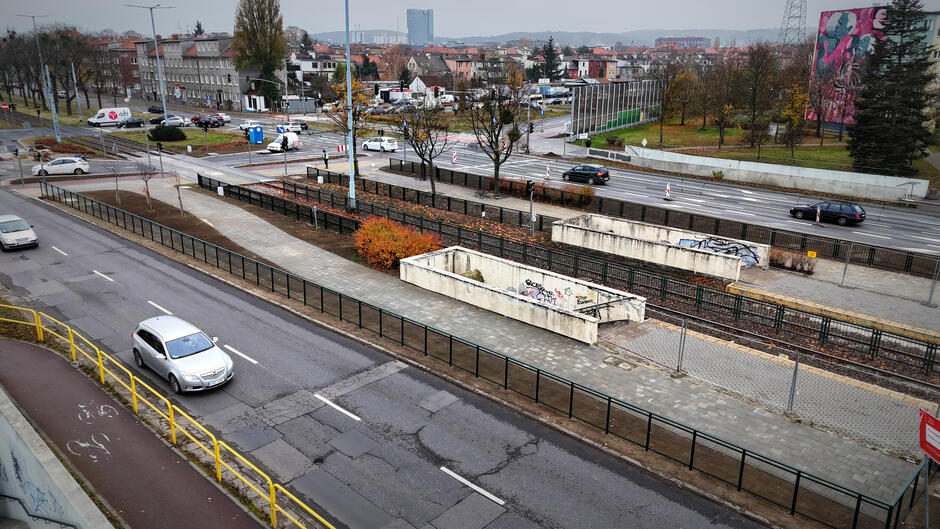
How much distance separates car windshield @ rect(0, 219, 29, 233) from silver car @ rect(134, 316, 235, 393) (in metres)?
17.9

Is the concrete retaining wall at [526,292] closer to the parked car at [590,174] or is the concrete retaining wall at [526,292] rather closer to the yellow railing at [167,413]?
the yellow railing at [167,413]

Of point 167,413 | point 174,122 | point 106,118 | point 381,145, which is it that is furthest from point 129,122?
point 167,413

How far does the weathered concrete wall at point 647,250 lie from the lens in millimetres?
28672

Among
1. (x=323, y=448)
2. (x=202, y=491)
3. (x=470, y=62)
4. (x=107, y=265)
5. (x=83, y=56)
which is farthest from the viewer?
(x=470, y=62)

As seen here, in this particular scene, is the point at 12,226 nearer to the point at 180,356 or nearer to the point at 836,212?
the point at 180,356

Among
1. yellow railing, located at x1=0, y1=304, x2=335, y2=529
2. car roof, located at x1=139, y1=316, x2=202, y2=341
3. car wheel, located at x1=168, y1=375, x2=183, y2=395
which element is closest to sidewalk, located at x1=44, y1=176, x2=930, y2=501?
car roof, located at x1=139, y1=316, x2=202, y2=341

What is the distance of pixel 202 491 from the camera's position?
1332 centimetres

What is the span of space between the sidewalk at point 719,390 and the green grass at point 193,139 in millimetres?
48792

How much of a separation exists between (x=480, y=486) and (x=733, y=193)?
141ft

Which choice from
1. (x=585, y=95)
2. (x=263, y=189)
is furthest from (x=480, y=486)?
(x=585, y=95)

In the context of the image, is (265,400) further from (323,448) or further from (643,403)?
(643,403)

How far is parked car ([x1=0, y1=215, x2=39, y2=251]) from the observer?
3087 centimetres

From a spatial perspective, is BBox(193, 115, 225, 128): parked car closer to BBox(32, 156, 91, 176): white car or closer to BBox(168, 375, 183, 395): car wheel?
BBox(32, 156, 91, 176): white car

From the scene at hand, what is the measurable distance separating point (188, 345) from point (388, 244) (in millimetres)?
12364
